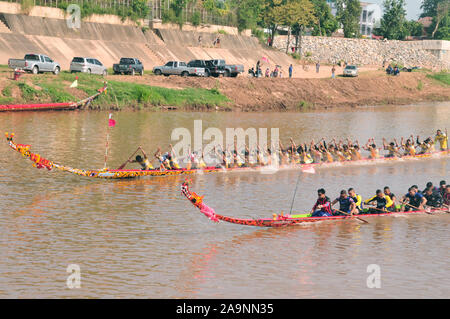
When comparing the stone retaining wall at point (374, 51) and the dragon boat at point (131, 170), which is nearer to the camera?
the dragon boat at point (131, 170)

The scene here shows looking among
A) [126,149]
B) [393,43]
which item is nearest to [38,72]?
[126,149]

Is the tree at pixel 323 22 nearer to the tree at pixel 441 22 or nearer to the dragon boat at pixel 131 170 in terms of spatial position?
the tree at pixel 441 22

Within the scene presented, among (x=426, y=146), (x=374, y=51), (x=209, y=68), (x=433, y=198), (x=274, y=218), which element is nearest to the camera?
(x=274, y=218)

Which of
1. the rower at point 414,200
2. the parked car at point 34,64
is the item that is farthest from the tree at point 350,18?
the rower at point 414,200

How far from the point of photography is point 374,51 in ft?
376

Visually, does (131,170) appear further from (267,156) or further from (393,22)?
(393,22)

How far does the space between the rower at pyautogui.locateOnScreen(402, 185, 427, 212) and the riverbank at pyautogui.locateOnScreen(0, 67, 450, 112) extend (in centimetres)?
3130

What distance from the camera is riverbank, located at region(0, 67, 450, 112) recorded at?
49531 millimetres

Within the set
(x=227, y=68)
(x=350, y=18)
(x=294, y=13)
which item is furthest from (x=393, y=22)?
(x=227, y=68)

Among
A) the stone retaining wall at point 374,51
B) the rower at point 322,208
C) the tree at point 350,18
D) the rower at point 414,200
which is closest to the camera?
the rower at point 322,208

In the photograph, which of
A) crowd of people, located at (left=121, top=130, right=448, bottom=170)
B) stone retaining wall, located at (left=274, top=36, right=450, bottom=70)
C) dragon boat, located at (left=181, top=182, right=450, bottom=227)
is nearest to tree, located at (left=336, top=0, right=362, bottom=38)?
stone retaining wall, located at (left=274, top=36, right=450, bottom=70)

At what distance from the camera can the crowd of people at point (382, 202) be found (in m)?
22.2

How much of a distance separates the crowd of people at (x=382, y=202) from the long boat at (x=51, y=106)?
26378 millimetres

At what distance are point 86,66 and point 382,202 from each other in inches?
1455
